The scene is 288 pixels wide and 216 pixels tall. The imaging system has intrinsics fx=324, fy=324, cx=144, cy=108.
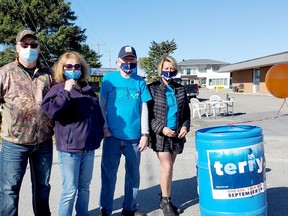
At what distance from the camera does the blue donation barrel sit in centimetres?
291

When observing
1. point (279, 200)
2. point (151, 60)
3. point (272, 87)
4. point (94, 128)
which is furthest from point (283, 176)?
point (151, 60)

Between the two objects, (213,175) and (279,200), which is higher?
(213,175)

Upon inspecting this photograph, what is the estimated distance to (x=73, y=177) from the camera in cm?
304

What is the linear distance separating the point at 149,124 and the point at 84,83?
972 millimetres

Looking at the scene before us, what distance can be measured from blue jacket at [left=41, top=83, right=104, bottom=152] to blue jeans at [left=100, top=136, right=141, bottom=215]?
0.45 metres

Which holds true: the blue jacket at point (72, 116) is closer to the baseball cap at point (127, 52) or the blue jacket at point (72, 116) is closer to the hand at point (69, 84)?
the hand at point (69, 84)

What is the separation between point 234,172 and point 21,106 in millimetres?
2040

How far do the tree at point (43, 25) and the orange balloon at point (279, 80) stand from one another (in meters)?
27.3

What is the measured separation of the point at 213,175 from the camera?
299 cm

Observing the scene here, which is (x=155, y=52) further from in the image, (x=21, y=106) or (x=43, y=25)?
(x=21, y=106)

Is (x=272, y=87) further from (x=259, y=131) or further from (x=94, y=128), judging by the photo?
(x=94, y=128)

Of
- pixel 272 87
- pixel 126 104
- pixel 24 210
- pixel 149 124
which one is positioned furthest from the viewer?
pixel 272 87

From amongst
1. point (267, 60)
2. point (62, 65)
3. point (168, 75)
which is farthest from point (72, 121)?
point (267, 60)

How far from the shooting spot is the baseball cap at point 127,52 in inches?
140
